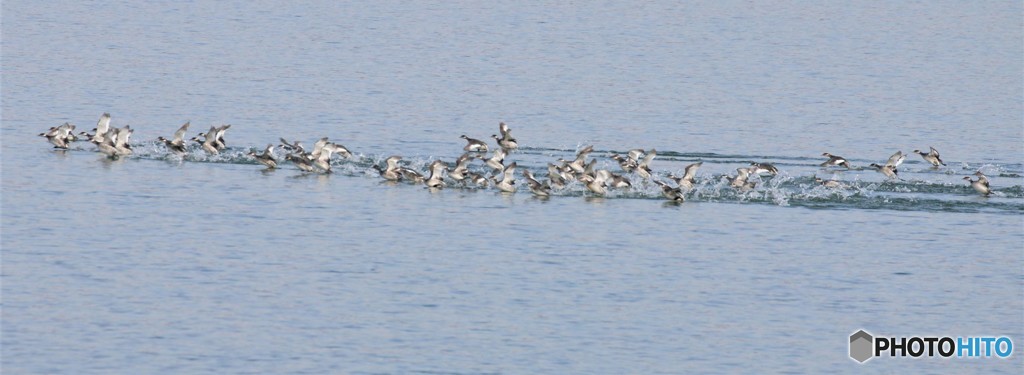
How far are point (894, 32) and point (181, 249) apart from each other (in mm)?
64891

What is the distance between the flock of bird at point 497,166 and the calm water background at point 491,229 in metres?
0.43

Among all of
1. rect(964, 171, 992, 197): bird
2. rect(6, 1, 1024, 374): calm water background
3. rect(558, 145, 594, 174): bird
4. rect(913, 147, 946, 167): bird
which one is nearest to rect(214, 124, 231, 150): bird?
rect(6, 1, 1024, 374): calm water background

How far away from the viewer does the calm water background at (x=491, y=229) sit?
23.2m

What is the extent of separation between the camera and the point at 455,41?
7912 cm

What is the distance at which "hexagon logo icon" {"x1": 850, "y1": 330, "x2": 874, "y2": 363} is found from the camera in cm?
2333

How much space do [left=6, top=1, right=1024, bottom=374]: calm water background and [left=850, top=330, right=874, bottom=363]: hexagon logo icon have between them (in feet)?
1.06

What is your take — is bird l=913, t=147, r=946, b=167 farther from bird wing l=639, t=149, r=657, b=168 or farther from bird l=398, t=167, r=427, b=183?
bird l=398, t=167, r=427, b=183

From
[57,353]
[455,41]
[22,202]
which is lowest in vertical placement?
[57,353]

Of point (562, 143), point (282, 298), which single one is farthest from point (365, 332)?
point (562, 143)

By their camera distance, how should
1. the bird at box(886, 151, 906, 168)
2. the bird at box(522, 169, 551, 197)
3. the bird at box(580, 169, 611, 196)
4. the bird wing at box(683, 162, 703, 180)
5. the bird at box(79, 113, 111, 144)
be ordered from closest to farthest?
the bird at box(522, 169, 551, 197) → the bird at box(580, 169, 611, 196) → the bird wing at box(683, 162, 703, 180) → the bird at box(886, 151, 906, 168) → the bird at box(79, 113, 111, 144)

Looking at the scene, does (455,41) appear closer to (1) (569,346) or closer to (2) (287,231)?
(2) (287,231)

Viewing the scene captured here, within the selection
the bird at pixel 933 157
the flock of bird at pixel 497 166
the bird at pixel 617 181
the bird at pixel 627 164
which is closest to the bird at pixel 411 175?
the flock of bird at pixel 497 166

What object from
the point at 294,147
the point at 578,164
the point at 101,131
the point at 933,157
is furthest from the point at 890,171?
the point at 101,131

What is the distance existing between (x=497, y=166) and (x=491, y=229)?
6405mm
